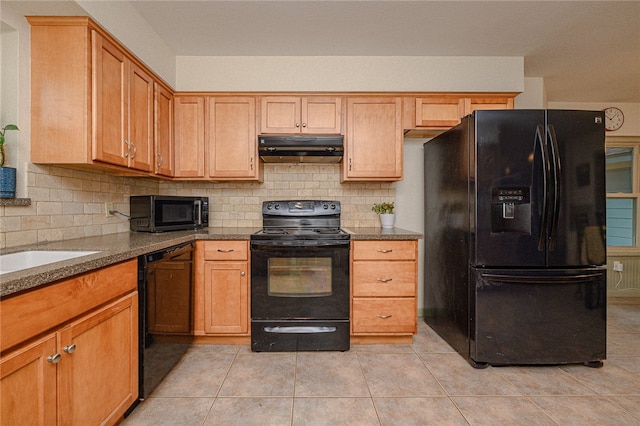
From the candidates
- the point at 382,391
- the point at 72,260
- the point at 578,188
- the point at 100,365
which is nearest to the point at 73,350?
the point at 100,365

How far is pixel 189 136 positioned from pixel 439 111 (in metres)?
2.23

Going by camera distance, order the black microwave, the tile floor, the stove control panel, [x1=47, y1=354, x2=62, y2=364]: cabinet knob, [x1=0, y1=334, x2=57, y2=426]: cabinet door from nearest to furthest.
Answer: [x1=0, y1=334, x2=57, y2=426]: cabinet door, [x1=47, y1=354, x2=62, y2=364]: cabinet knob, the tile floor, the black microwave, the stove control panel

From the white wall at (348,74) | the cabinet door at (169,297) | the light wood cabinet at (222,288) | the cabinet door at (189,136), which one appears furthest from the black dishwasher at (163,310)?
the white wall at (348,74)

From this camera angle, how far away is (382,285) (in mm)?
2428

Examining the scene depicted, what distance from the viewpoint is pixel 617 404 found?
1749 mm

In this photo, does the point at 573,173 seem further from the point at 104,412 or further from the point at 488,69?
the point at 104,412

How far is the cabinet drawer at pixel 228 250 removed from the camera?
93.6 inches

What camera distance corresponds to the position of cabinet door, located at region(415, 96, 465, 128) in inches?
108

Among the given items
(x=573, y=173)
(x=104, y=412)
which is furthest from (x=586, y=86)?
(x=104, y=412)

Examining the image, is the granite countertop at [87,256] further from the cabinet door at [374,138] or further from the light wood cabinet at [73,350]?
the cabinet door at [374,138]

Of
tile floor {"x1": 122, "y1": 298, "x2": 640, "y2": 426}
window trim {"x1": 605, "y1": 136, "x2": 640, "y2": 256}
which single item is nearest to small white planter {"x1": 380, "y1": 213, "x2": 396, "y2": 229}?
tile floor {"x1": 122, "y1": 298, "x2": 640, "y2": 426}

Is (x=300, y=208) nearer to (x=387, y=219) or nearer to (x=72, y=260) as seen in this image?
(x=387, y=219)

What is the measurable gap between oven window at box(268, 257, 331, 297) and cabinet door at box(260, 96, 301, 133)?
1.15 meters

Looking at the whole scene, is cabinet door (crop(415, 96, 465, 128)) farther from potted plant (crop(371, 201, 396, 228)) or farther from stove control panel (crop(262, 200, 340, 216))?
stove control panel (crop(262, 200, 340, 216))
